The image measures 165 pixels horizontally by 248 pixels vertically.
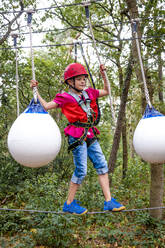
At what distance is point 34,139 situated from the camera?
1883 millimetres

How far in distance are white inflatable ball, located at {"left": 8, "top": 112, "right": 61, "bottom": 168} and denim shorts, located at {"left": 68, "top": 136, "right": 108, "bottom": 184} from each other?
0.33 meters

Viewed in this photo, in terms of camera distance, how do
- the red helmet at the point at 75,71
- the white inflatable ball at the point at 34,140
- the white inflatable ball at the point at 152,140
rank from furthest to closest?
the red helmet at the point at 75,71 < the white inflatable ball at the point at 152,140 < the white inflatable ball at the point at 34,140

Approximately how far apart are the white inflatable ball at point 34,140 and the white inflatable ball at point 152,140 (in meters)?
0.78

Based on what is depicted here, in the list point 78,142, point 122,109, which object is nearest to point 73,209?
point 78,142

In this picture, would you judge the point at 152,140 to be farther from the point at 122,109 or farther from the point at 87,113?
the point at 122,109

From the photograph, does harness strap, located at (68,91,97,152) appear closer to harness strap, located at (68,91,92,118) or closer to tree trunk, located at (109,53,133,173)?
harness strap, located at (68,91,92,118)

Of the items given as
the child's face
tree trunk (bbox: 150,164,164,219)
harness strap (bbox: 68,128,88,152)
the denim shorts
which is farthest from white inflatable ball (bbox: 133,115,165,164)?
tree trunk (bbox: 150,164,164,219)

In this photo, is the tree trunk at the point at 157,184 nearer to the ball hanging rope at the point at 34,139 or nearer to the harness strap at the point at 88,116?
the harness strap at the point at 88,116

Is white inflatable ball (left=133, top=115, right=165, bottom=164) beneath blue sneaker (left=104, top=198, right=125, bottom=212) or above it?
above

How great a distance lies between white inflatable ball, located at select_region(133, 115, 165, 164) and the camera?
212 cm

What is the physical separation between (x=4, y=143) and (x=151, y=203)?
3891 millimetres

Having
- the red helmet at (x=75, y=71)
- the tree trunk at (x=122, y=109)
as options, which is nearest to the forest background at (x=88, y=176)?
the tree trunk at (x=122, y=109)

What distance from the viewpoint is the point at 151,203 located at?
16.0 ft

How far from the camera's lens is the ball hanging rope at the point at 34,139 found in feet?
6.19
